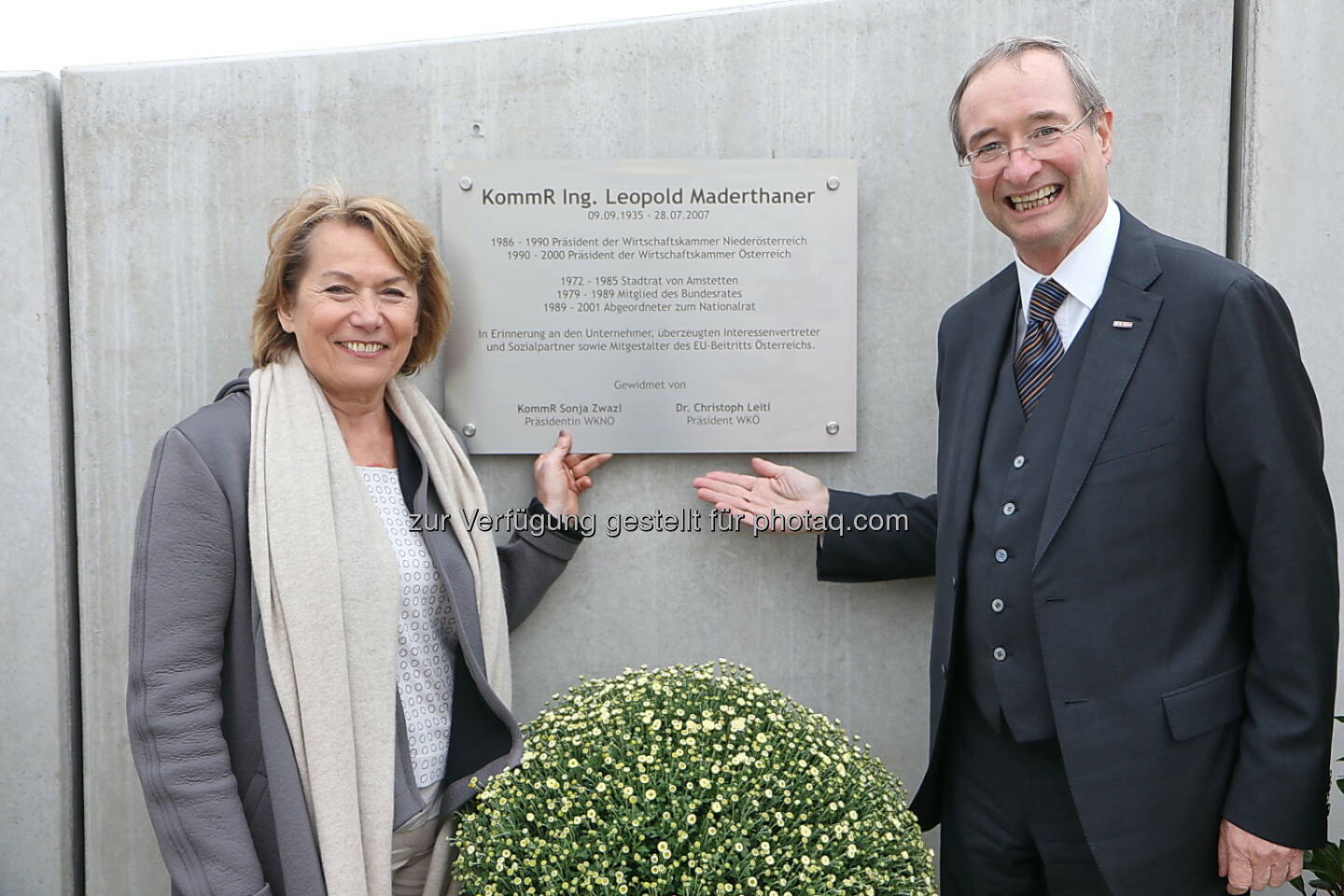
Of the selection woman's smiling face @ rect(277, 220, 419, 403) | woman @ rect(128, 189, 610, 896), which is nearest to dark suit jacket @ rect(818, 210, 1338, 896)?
woman @ rect(128, 189, 610, 896)

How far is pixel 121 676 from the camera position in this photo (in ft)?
9.60

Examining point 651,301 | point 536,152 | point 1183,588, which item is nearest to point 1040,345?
point 1183,588

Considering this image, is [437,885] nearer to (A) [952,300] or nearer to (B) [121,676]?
(B) [121,676]

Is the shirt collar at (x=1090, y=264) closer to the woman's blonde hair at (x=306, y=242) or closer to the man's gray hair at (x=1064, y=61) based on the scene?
the man's gray hair at (x=1064, y=61)

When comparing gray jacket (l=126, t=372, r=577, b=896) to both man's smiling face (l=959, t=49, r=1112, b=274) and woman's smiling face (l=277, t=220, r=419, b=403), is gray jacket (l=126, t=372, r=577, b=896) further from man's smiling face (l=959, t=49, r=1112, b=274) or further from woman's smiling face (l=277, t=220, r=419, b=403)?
man's smiling face (l=959, t=49, r=1112, b=274)

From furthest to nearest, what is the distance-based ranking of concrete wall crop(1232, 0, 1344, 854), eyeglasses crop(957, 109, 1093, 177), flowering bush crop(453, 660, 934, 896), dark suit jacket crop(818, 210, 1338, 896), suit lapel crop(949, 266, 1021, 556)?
1. concrete wall crop(1232, 0, 1344, 854)
2. suit lapel crop(949, 266, 1021, 556)
3. eyeglasses crop(957, 109, 1093, 177)
4. dark suit jacket crop(818, 210, 1338, 896)
5. flowering bush crop(453, 660, 934, 896)

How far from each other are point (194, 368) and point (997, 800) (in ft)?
7.82

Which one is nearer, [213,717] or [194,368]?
[213,717]

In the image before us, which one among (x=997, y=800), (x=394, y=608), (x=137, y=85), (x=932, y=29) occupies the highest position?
(x=932, y=29)

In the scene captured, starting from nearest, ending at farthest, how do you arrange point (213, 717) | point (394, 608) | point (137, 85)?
point (213, 717) < point (394, 608) < point (137, 85)

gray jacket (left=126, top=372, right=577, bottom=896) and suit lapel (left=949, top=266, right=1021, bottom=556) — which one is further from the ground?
suit lapel (left=949, top=266, right=1021, bottom=556)

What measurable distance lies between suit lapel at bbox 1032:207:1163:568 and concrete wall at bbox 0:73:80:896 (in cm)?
261

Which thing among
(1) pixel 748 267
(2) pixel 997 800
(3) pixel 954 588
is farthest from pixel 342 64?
(2) pixel 997 800

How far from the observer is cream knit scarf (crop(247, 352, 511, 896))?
6.83 feet
